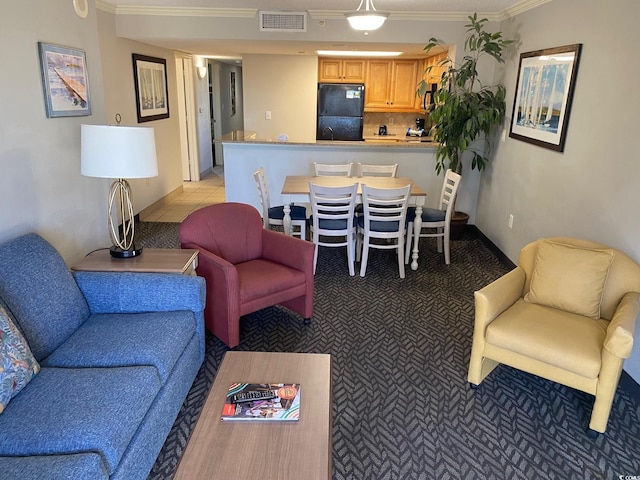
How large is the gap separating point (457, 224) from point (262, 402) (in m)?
3.91

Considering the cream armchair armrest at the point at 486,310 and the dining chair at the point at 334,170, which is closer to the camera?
the cream armchair armrest at the point at 486,310

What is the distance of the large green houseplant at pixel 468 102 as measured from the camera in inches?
175

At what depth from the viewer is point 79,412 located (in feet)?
5.13

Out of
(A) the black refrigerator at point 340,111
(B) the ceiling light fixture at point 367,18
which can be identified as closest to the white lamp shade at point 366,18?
(B) the ceiling light fixture at point 367,18

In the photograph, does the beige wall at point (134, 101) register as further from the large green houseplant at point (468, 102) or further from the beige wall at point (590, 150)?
the beige wall at point (590, 150)

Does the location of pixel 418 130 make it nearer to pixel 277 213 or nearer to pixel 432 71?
pixel 432 71

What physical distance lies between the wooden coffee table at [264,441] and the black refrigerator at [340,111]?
5.81 metres

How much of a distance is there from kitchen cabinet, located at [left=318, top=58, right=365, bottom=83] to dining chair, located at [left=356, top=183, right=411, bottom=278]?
13.2ft

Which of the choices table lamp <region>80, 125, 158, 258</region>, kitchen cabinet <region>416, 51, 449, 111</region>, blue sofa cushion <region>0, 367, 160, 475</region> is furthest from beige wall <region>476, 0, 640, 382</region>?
table lamp <region>80, 125, 158, 258</region>

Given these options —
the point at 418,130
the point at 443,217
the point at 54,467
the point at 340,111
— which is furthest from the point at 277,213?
the point at 418,130

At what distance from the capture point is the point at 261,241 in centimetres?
328

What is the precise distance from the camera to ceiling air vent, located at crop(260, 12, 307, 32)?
4801 mm

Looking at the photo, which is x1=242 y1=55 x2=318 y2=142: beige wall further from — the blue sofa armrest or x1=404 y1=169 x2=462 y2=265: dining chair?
the blue sofa armrest

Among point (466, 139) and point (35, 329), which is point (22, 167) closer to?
point (35, 329)
